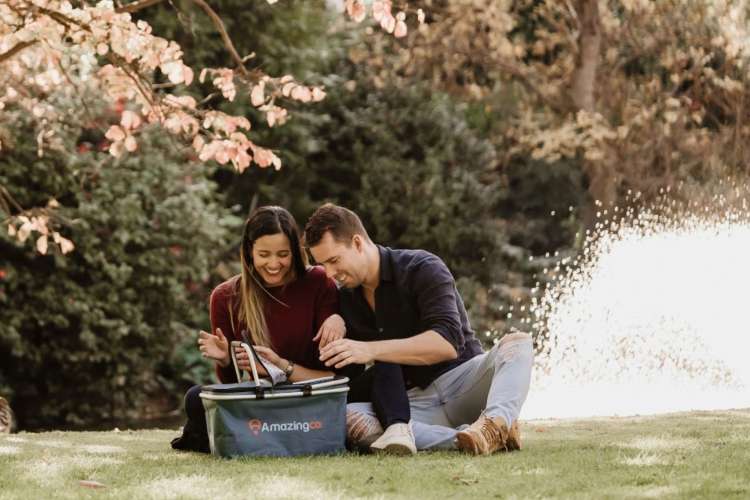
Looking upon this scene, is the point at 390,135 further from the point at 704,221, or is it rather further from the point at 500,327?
the point at 704,221

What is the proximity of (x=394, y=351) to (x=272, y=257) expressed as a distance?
0.64 metres

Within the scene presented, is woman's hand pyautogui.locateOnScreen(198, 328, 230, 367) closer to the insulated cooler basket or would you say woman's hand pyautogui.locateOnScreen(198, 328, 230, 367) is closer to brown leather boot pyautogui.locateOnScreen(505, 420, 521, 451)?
the insulated cooler basket

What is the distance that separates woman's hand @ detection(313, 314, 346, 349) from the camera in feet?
14.7

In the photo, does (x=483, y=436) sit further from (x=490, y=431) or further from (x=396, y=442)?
(x=396, y=442)

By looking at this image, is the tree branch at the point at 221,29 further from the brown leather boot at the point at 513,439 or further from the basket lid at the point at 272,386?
the brown leather boot at the point at 513,439

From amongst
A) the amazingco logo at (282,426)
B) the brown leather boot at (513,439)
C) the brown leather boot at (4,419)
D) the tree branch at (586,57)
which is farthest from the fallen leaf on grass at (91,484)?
the tree branch at (586,57)

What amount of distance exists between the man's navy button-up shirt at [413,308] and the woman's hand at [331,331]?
107 millimetres

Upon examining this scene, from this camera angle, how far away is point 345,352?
425 cm

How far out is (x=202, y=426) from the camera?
4.69 metres

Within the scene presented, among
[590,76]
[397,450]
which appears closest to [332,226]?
[397,450]

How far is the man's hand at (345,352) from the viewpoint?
4242mm

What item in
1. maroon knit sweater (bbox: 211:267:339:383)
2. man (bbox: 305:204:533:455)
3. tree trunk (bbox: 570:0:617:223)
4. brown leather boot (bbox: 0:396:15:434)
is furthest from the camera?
tree trunk (bbox: 570:0:617:223)

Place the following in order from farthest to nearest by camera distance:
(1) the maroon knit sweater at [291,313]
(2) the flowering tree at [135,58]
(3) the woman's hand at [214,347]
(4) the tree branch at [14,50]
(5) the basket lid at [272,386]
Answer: (4) the tree branch at [14,50] < (2) the flowering tree at [135,58] < (1) the maroon knit sweater at [291,313] < (3) the woman's hand at [214,347] < (5) the basket lid at [272,386]

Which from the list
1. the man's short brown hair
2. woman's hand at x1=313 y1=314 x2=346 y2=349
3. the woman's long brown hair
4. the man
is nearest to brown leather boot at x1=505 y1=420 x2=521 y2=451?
the man
